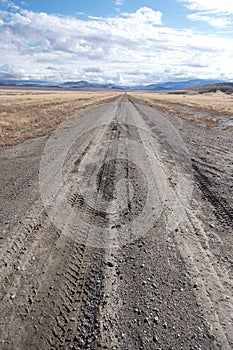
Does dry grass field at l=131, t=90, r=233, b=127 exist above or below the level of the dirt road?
below

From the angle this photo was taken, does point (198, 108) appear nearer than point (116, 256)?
No

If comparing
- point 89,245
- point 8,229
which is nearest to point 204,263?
point 89,245

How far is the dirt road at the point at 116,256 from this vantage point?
3.64m

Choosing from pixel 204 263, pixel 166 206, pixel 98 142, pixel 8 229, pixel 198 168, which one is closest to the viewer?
pixel 204 263

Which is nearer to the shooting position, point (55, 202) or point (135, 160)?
point (55, 202)

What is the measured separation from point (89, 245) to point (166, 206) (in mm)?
2523

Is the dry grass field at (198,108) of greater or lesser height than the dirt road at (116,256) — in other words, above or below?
below

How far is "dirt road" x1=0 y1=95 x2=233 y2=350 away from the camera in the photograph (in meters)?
3.64

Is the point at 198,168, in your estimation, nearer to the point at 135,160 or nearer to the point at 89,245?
the point at 135,160

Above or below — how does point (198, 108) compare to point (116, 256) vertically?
below

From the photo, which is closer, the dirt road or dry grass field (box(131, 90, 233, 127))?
the dirt road

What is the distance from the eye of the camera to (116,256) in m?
5.14

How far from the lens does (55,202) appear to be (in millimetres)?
7262

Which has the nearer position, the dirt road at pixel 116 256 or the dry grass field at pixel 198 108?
the dirt road at pixel 116 256
